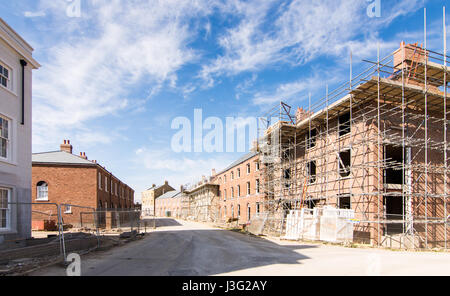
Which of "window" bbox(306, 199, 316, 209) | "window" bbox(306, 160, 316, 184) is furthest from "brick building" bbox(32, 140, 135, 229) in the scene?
"window" bbox(306, 160, 316, 184)

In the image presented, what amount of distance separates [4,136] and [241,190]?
3003 cm

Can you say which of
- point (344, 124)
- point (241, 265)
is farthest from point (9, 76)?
point (344, 124)

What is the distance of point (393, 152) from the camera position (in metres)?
22.7

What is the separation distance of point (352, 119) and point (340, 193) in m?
5.20

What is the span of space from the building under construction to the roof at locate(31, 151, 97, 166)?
22800 mm

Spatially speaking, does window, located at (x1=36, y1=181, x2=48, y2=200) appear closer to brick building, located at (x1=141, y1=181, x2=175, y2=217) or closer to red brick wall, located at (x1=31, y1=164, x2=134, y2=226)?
red brick wall, located at (x1=31, y1=164, x2=134, y2=226)

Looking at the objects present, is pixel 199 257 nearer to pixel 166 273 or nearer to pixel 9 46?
pixel 166 273

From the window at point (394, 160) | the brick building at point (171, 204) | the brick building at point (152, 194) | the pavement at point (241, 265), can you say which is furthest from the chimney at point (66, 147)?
the brick building at point (152, 194)

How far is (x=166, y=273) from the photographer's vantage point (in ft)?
30.0

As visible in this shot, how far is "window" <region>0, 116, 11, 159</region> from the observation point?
45.2 ft

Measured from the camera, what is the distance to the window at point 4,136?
543 inches

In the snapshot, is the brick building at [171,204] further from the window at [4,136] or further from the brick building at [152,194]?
the window at [4,136]
